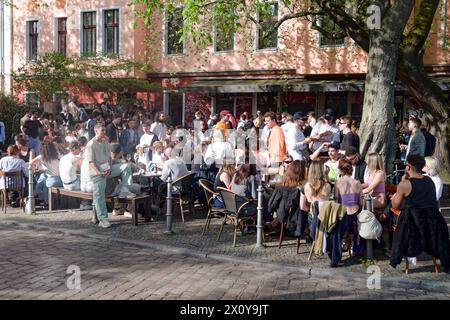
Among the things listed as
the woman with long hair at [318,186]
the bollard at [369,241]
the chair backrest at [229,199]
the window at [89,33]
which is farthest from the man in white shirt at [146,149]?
the window at [89,33]

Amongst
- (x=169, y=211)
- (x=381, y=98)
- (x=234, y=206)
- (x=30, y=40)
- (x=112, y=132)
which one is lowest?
(x=169, y=211)

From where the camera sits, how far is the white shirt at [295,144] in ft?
41.0

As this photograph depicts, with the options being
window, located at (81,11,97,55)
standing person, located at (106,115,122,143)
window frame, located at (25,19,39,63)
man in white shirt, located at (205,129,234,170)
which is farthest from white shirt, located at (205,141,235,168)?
window frame, located at (25,19,39,63)

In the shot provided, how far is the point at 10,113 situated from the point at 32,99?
342cm

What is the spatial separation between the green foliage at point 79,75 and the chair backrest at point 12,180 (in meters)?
13.1

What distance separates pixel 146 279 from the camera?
7.11m

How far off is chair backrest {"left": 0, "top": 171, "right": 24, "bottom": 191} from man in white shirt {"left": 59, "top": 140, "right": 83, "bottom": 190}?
44.1 inches

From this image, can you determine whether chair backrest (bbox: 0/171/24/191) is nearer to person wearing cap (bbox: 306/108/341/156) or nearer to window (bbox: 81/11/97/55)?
person wearing cap (bbox: 306/108/341/156)

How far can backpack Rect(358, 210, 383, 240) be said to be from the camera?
7.79 metres

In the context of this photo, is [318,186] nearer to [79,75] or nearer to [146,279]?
[146,279]

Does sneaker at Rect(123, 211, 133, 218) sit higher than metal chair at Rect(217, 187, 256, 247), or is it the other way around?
metal chair at Rect(217, 187, 256, 247)

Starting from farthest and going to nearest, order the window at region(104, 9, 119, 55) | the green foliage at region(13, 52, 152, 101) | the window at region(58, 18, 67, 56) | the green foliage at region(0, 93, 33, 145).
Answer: the window at region(58, 18, 67, 56), the window at region(104, 9, 119, 55), the green foliage at region(13, 52, 152, 101), the green foliage at region(0, 93, 33, 145)

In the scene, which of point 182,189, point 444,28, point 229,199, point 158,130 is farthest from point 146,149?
point 444,28
